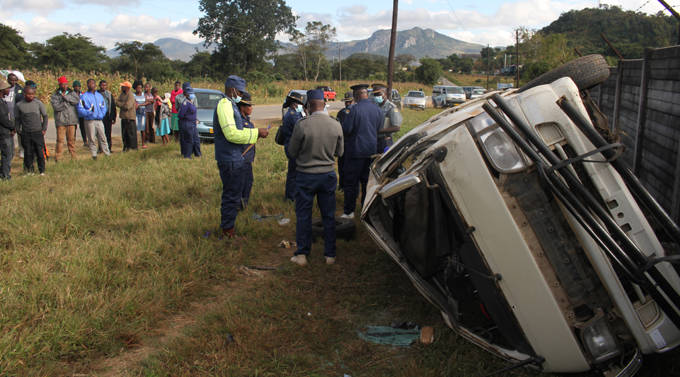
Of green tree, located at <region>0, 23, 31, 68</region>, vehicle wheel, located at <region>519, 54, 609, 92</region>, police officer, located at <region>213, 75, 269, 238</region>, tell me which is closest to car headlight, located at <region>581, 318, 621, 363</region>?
vehicle wheel, located at <region>519, 54, 609, 92</region>

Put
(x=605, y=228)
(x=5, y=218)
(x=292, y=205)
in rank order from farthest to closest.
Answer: (x=292, y=205)
(x=5, y=218)
(x=605, y=228)

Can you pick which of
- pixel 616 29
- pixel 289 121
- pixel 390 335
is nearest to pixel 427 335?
pixel 390 335

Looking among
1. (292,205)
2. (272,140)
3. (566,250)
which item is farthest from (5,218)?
(272,140)

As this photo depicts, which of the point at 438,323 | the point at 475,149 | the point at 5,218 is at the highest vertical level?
the point at 475,149

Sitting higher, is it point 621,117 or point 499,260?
point 621,117

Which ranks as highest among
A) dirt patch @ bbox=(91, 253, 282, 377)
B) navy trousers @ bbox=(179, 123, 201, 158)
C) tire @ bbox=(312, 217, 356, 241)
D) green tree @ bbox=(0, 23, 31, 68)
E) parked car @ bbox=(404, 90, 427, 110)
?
green tree @ bbox=(0, 23, 31, 68)

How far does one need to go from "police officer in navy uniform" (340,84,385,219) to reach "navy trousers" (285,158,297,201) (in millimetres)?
935

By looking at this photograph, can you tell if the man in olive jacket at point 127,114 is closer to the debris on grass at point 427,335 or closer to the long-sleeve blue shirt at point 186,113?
the long-sleeve blue shirt at point 186,113

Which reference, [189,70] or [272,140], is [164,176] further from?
[189,70]

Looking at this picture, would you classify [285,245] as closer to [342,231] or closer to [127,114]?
[342,231]

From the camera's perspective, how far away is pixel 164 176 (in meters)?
8.53

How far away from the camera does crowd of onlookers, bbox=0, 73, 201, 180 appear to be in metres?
8.45

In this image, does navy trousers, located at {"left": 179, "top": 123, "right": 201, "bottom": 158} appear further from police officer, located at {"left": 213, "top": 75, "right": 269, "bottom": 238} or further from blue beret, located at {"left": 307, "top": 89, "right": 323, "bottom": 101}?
blue beret, located at {"left": 307, "top": 89, "right": 323, "bottom": 101}

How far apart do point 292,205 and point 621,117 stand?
4.58 meters
